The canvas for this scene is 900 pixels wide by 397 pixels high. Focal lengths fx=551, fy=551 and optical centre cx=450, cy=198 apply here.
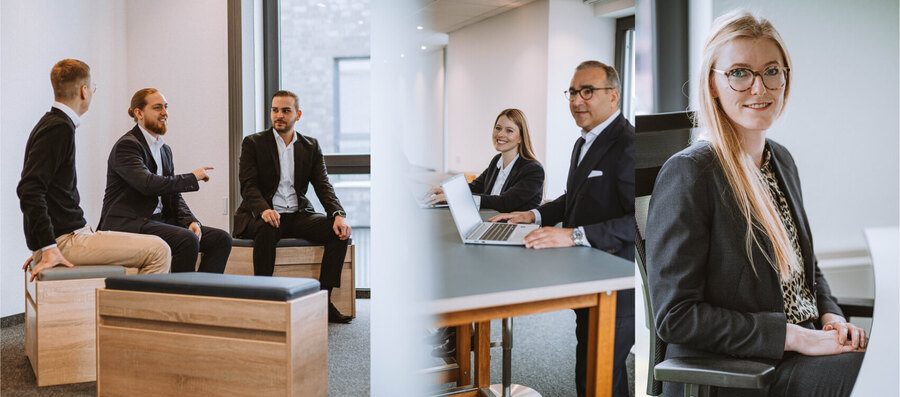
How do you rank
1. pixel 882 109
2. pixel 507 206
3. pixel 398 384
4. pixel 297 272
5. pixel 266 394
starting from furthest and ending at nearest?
pixel 297 272
pixel 266 394
pixel 882 109
pixel 398 384
pixel 507 206

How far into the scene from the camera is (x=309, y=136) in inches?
93.3

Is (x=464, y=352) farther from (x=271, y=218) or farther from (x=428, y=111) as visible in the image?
(x=271, y=218)

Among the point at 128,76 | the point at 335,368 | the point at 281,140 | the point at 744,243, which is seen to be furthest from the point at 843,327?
the point at 128,76

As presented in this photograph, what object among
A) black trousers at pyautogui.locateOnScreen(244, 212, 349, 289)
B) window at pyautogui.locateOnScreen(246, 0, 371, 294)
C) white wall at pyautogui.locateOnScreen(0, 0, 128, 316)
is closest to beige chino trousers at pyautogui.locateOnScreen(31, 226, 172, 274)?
white wall at pyautogui.locateOnScreen(0, 0, 128, 316)

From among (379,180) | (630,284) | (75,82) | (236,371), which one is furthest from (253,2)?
(630,284)

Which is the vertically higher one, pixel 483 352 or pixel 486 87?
pixel 486 87

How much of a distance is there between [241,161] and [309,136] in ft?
0.99

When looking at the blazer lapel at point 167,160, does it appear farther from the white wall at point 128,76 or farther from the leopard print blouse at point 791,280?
the leopard print blouse at point 791,280

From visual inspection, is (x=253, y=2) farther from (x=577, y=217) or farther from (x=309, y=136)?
(x=577, y=217)

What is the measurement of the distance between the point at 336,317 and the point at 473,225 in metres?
1.66

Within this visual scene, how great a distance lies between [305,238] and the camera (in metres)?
2.32

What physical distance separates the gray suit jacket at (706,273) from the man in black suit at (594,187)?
0.21 m

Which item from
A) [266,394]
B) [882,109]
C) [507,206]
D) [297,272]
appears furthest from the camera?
[297,272]

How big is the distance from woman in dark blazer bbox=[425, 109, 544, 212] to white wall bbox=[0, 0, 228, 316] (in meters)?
1.89
